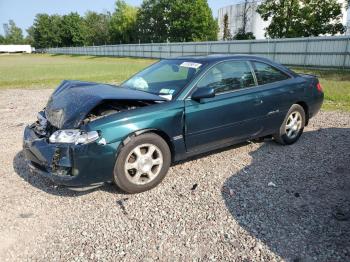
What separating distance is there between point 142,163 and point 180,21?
64.8 metres

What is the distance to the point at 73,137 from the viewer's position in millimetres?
3613

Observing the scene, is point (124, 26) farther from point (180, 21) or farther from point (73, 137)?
point (73, 137)

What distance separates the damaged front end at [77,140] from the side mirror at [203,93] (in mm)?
549

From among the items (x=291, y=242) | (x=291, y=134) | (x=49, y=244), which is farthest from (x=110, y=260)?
(x=291, y=134)

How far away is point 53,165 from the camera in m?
3.66

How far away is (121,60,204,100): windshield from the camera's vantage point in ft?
14.7

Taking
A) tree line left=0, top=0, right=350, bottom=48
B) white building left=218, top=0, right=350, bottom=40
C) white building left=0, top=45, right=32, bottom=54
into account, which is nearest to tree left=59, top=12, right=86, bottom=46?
tree line left=0, top=0, right=350, bottom=48

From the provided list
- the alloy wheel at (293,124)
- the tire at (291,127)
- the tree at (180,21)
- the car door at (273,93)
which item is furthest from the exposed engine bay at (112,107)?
the tree at (180,21)

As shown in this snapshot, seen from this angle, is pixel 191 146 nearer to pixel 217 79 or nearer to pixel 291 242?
pixel 217 79

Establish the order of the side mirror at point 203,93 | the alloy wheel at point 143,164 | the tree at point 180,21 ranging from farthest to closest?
1. the tree at point 180,21
2. the side mirror at point 203,93
3. the alloy wheel at point 143,164

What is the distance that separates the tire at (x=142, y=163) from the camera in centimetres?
381

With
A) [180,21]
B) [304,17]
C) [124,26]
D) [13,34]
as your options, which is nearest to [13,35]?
[13,34]

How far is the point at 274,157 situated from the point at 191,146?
1.56 metres

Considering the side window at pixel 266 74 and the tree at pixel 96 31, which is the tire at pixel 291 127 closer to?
the side window at pixel 266 74
